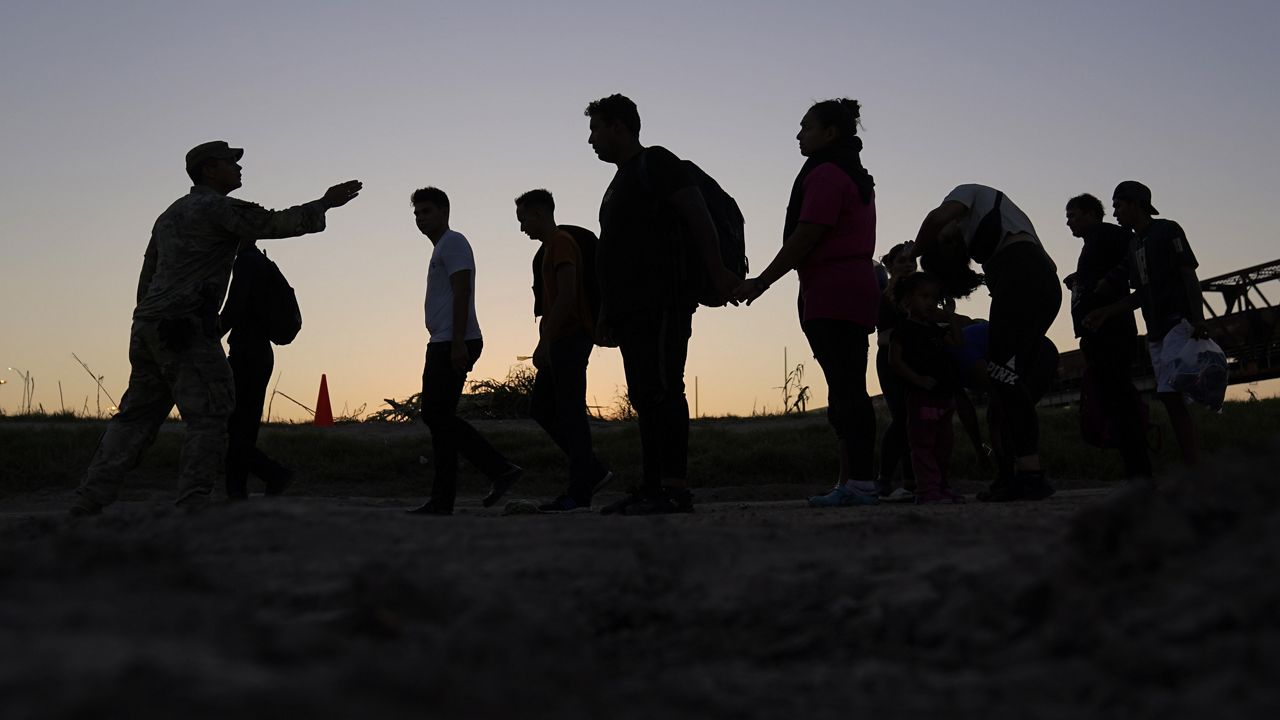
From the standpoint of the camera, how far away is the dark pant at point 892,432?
6949mm

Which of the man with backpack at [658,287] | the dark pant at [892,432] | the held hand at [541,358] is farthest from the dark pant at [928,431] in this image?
the held hand at [541,358]

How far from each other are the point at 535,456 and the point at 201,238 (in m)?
5.60

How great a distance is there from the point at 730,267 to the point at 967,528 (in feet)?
8.95

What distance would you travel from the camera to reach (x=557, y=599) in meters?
→ 2.56

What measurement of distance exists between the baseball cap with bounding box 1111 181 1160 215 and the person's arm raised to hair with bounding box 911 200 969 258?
1.41m

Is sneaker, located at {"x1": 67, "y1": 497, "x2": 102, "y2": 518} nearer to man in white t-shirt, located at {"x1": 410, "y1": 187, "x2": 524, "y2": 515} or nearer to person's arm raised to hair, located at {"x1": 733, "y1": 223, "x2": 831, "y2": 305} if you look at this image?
man in white t-shirt, located at {"x1": 410, "y1": 187, "x2": 524, "y2": 515}

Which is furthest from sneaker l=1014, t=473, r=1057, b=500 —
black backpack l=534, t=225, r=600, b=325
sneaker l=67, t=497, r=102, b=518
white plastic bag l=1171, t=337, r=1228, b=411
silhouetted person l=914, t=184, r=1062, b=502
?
sneaker l=67, t=497, r=102, b=518

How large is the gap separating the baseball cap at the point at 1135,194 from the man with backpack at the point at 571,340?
9.72 ft

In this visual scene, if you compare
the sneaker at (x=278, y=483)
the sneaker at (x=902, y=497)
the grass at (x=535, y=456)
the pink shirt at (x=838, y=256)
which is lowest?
the sneaker at (x=902, y=497)

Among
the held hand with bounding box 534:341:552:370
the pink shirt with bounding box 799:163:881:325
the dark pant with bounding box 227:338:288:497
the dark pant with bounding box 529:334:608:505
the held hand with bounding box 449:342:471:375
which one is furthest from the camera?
the dark pant with bounding box 227:338:288:497

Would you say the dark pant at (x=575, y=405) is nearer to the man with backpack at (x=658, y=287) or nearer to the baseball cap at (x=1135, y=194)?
Answer: the man with backpack at (x=658, y=287)

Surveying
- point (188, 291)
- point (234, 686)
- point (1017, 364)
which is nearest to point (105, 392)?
point (188, 291)

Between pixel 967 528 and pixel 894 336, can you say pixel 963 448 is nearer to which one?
pixel 894 336

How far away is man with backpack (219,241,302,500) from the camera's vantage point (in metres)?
6.96
